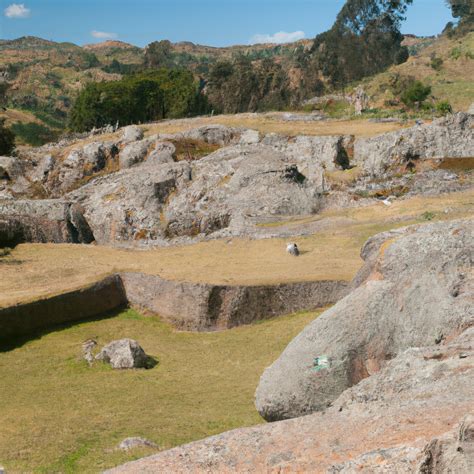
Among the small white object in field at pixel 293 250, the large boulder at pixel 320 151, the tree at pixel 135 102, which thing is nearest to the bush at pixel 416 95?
the tree at pixel 135 102

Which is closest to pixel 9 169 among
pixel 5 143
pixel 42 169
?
pixel 42 169

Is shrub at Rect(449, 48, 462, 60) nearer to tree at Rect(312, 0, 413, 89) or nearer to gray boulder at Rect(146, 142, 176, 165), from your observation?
tree at Rect(312, 0, 413, 89)

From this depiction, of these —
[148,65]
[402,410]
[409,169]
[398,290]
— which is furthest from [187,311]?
[148,65]

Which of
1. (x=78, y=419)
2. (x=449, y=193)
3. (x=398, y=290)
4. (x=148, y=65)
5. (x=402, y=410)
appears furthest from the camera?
(x=148, y=65)

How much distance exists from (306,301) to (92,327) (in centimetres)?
859

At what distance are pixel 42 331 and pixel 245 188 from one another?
735 inches

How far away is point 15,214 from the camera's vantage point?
38781 mm

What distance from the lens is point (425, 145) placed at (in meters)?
46.9

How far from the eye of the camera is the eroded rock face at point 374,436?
9.27 metres

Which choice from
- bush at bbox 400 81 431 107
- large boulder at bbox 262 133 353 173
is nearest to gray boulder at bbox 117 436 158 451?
large boulder at bbox 262 133 353 173

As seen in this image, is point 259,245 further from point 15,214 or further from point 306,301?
point 15,214

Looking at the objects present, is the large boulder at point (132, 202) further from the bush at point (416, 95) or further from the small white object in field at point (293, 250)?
the bush at point (416, 95)

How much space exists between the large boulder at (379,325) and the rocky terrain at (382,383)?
25 mm

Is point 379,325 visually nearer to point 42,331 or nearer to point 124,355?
point 124,355
